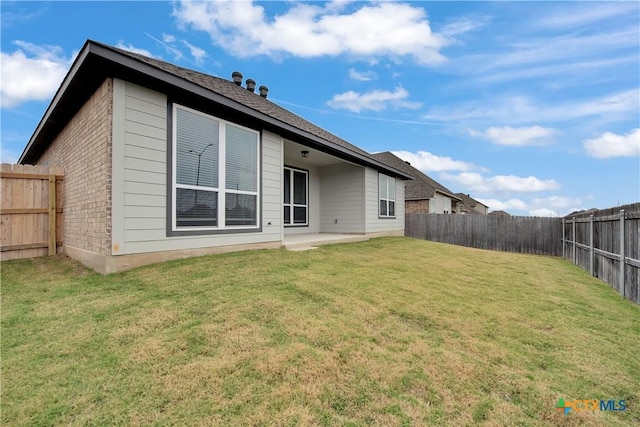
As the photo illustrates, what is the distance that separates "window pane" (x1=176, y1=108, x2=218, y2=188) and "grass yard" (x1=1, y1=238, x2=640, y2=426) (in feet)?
5.58

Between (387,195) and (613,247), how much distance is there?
25.2 feet

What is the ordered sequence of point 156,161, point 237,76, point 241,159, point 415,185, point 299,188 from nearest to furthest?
point 156,161 → point 241,159 → point 237,76 → point 299,188 → point 415,185

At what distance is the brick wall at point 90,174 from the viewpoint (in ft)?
14.7

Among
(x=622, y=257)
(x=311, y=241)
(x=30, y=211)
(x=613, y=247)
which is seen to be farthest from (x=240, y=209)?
(x=613, y=247)

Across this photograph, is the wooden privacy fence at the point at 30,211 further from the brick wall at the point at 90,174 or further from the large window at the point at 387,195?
the large window at the point at 387,195

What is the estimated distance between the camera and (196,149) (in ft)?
18.0

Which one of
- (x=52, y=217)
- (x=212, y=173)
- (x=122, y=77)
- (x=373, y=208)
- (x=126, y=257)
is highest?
(x=122, y=77)

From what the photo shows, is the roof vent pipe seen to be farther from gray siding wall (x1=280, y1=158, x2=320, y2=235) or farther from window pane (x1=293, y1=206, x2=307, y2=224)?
window pane (x1=293, y1=206, x2=307, y2=224)

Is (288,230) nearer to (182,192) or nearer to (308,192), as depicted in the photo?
(308,192)

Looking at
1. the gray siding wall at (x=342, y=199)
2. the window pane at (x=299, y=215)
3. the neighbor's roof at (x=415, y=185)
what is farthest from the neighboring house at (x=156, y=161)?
the neighbor's roof at (x=415, y=185)

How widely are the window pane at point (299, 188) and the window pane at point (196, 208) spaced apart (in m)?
5.13

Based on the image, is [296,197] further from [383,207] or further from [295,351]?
[295,351]

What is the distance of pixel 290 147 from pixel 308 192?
288 centimetres

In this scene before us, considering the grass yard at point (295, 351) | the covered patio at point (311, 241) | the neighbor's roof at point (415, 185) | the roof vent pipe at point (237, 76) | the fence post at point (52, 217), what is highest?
the roof vent pipe at point (237, 76)
